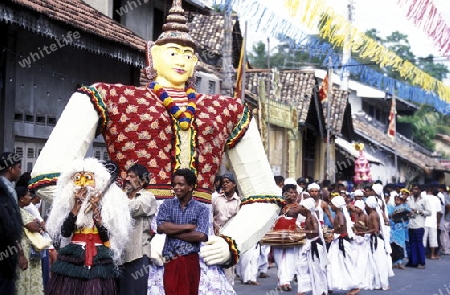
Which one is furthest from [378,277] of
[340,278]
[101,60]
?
[101,60]

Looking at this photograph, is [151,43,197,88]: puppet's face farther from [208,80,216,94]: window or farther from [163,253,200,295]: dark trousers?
[208,80,216,94]: window

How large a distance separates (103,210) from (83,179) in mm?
409

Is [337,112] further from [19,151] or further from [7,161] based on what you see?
[7,161]

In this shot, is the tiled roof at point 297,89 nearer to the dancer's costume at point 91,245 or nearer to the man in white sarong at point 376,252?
the man in white sarong at point 376,252

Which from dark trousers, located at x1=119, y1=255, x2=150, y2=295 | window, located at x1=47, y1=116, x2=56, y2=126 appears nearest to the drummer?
window, located at x1=47, y1=116, x2=56, y2=126

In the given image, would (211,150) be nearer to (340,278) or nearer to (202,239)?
(202,239)

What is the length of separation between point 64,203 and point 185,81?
911mm

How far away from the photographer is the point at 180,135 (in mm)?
4551

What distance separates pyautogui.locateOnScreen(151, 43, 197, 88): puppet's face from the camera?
15.4 feet

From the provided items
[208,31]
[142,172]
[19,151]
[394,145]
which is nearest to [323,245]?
[19,151]

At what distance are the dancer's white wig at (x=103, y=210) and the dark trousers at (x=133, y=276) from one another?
3.56ft

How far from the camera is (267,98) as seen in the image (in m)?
24.2

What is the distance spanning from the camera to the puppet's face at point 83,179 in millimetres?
4742

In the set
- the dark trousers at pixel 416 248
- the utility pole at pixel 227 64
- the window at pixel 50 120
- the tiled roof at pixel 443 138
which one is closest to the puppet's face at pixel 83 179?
the window at pixel 50 120
